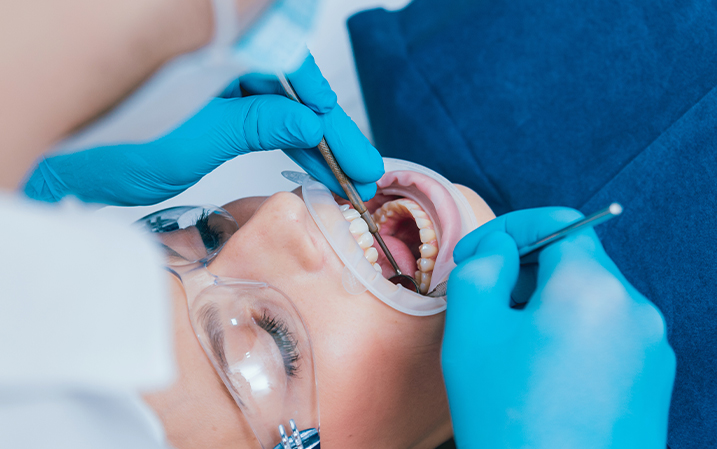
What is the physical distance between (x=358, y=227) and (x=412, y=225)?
351mm

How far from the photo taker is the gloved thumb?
0.72m

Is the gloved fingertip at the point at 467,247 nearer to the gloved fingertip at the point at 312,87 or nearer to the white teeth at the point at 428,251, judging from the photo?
the white teeth at the point at 428,251

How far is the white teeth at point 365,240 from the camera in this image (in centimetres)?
97

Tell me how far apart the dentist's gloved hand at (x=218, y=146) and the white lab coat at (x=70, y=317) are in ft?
2.07

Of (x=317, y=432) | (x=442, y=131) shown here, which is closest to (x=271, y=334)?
(x=317, y=432)

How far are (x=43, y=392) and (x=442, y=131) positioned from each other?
1.22 meters

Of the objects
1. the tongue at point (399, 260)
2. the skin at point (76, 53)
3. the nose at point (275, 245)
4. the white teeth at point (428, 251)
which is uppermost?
the skin at point (76, 53)

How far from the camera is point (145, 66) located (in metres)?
0.34

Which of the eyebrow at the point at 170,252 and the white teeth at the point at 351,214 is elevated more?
the eyebrow at the point at 170,252

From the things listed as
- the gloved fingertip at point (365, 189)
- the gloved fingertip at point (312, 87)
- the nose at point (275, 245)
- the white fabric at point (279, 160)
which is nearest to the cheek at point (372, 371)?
the nose at point (275, 245)

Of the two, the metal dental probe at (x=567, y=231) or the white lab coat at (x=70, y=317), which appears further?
the metal dental probe at (x=567, y=231)


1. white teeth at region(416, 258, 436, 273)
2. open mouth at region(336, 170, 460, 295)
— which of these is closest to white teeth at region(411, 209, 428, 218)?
open mouth at region(336, 170, 460, 295)

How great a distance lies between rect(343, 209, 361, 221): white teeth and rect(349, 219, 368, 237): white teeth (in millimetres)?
17

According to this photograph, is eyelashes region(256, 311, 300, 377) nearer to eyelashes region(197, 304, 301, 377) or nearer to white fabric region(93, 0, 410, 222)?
eyelashes region(197, 304, 301, 377)
